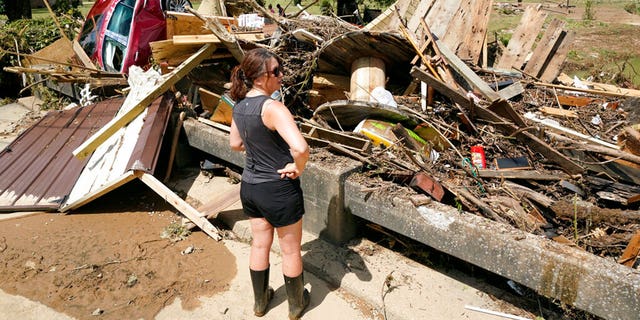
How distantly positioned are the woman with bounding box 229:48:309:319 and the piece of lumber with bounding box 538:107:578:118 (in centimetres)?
354

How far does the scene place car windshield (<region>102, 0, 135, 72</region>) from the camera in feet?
25.4

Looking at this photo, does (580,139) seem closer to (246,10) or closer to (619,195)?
(619,195)

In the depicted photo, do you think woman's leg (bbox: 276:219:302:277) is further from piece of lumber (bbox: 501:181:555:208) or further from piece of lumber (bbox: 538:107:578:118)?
piece of lumber (bbox: 538:107:578:118)

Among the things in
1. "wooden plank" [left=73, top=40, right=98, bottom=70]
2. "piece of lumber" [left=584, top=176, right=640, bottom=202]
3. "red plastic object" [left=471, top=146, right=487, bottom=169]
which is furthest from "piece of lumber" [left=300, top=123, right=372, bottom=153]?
"wooden plank" [left=73, top=40, right=98, bottom=70]

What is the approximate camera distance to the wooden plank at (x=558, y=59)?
243 inches

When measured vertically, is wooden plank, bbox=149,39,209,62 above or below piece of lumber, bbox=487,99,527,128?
above

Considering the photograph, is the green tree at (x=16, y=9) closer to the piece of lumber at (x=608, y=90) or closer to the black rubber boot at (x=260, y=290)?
the black rubber boot at (x=260, y=290)

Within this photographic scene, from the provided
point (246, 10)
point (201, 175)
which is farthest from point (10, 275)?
point (246, 10)

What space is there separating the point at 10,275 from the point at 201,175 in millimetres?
2287

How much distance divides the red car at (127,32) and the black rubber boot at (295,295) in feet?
19.1

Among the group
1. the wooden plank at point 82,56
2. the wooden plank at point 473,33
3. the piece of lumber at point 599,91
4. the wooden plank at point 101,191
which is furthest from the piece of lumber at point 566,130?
the wooden plank at point 82,56

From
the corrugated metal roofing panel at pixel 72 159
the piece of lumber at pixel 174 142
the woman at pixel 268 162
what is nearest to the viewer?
the woman at pixel 268 162

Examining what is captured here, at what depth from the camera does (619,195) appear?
3.63 metres

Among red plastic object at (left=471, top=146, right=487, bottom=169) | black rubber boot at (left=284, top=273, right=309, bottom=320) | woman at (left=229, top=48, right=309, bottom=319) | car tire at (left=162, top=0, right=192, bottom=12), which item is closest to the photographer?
woman at (left=229, top=48, right=309, bottom=319)
